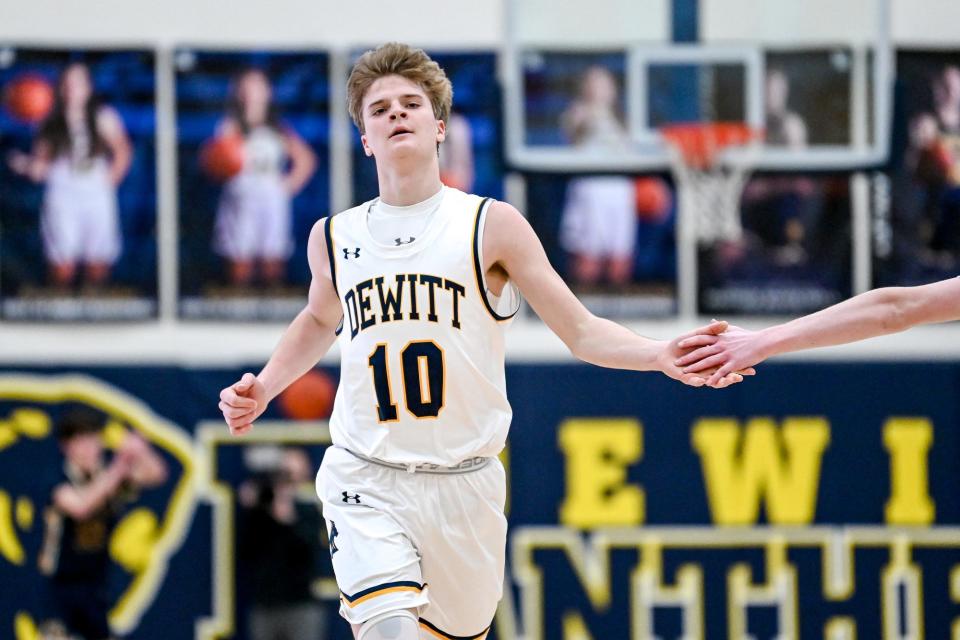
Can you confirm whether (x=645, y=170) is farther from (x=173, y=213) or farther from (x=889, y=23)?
(x=173, y=213)

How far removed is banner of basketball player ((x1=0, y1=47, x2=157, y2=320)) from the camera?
9031 millimetres

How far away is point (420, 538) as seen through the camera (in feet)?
13.8

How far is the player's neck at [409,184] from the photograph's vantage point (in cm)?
441

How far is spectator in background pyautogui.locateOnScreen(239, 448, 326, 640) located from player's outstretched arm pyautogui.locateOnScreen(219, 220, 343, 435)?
167 inches

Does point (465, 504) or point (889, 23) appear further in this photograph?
point (889, 23)

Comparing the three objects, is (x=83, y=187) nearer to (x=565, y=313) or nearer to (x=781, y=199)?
(x=781, y=199)

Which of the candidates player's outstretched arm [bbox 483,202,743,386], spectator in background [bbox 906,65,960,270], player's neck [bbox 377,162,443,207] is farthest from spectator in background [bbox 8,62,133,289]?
spectator in background [bbox 906,65,960,270]

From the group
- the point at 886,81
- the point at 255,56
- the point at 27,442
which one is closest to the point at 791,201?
the point at 886,81

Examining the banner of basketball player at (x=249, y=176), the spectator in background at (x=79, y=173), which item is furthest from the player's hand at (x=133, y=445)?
the spectator in background at (x=79, y=173)

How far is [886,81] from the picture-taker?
9.05 m

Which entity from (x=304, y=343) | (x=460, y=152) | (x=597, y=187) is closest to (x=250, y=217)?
(x=460, y=152)

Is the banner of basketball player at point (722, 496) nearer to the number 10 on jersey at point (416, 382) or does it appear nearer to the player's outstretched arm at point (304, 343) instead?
the player's outstretched arm at point (304, 343)

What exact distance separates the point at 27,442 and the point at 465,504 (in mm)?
5507

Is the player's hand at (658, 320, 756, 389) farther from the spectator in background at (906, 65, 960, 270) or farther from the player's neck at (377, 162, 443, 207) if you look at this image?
the spectator in background at (906, 65, 960, 270)
